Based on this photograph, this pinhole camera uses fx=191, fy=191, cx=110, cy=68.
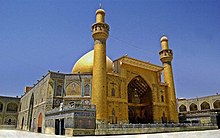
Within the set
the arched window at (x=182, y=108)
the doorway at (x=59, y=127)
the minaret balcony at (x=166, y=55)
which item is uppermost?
the minaret balcony at (x=166, y=55)

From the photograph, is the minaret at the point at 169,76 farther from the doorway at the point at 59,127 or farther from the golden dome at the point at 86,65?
the doorway at the point at 59,127

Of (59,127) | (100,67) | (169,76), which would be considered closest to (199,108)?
(169,76)

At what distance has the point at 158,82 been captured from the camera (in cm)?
2580

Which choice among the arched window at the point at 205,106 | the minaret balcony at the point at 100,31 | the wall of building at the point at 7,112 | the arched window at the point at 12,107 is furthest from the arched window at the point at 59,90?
the arched window at the point at 205,106

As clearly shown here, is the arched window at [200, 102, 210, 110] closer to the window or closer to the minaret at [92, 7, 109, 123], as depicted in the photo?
the minaret at [92, 7, 109, 123]

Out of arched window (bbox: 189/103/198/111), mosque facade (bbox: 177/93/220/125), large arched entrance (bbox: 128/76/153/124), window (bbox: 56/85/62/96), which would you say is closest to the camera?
window (bbox: 56/85/62/96)

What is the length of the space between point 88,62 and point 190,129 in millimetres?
14122

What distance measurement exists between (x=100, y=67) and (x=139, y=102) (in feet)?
33.5

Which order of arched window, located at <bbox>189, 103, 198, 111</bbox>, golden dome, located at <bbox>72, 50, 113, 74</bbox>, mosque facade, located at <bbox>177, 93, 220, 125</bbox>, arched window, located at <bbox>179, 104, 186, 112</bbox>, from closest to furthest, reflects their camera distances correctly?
golden dome, located at <bbox>72, 50, 113, 74</bbox> < mosque facade, located at <bbox>177, 93, 220, 125</bbox> < arched window, located at <bbox>189, 103, 198, 111</bbox> < arched window, located at <bbox>179, 104, 186, 112</bbox>

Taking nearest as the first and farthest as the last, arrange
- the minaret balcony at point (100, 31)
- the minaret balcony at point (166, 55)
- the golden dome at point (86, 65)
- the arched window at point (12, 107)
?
the minaret balcony at point (100, 31) < the golden dome at point (86, 65) < the minaret balcony at point (166, 55) < the arched window at point (12, 107)

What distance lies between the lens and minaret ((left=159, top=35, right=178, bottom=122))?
2539 cm

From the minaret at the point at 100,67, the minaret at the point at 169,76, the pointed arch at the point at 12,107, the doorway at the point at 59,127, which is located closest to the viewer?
the doorway at the point at 59,127

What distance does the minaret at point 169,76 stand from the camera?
25.4 m

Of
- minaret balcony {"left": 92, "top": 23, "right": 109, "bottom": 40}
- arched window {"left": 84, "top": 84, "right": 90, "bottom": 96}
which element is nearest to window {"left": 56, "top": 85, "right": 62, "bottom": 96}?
arched window {"left": 84, "top": 84, "right": 90, "bottom": 96}
